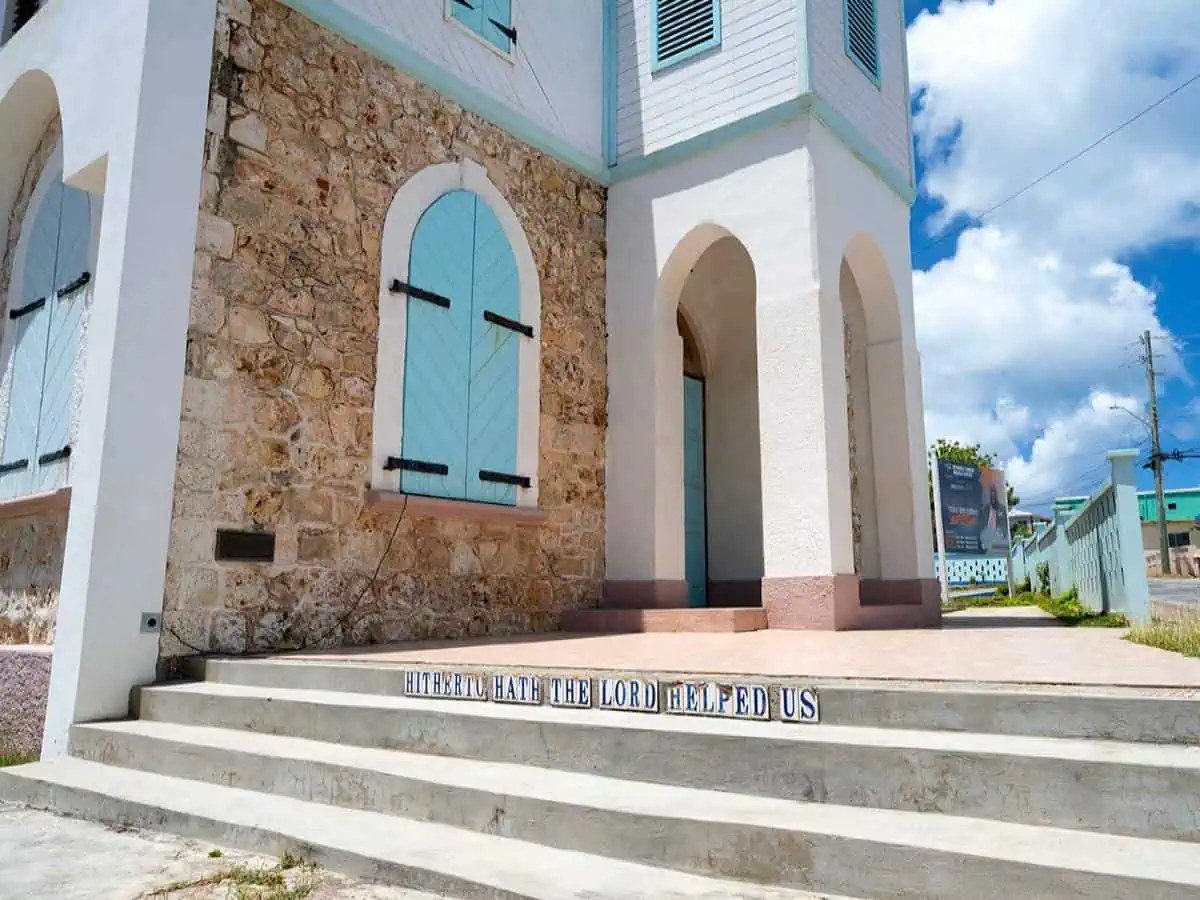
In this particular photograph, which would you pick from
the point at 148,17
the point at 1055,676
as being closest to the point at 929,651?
the point at 1055,676

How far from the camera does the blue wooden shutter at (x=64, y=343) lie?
5.81 m

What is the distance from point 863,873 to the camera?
226cm

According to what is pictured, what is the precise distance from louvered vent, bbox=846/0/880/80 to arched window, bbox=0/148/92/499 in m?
6.56

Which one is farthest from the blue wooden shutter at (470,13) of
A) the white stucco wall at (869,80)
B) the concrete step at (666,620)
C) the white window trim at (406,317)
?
the concrete step at (666,620)

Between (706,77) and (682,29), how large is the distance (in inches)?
25.8

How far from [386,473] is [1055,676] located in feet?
14.3

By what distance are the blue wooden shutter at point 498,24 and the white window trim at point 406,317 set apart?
122cm

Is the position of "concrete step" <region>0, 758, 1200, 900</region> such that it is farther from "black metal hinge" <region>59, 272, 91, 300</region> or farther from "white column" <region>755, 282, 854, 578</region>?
"black metal hinge" <region>59, 272, 91, 300</region>

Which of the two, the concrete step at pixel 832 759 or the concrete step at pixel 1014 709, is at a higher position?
the concrete step at pixel 1014 709

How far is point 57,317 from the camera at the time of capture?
6262 millimetres

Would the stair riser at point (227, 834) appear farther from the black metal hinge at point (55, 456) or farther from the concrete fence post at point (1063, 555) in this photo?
the concrete fence post at point (1063, 555)

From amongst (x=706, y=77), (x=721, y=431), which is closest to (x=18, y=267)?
(x=706, y=77)

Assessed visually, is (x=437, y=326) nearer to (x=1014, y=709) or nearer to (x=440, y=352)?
(x=440, y=352)

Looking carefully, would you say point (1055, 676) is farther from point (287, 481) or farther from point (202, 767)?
point (287, 481)
